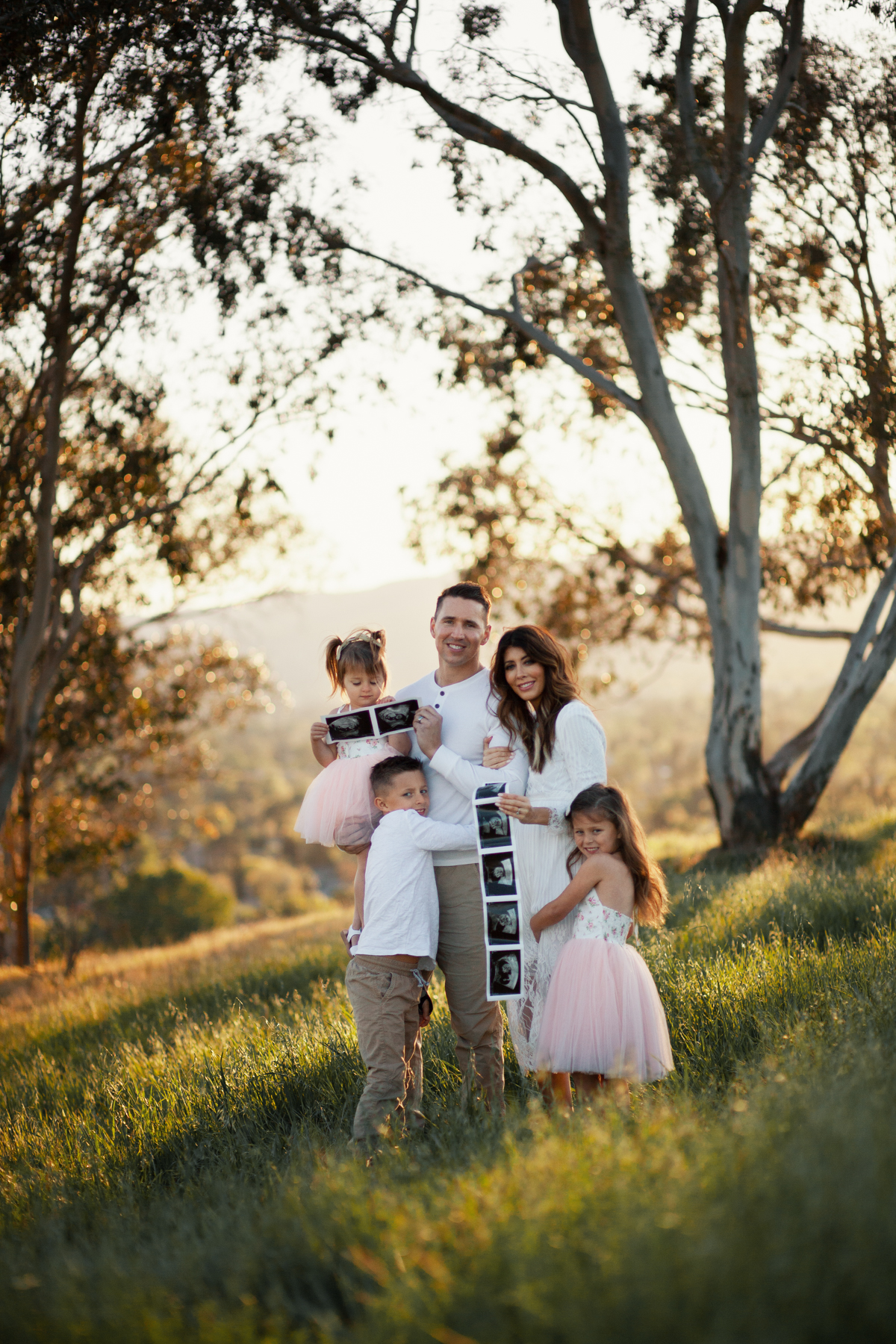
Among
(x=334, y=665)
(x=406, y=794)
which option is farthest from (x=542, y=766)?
(x=334, y=665)

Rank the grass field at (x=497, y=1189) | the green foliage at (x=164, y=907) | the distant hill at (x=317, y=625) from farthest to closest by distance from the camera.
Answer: the green foliage at (x=164, y=907) < the distant hill at (x=317, y=625) < the grass field at (x=497, y=1189)

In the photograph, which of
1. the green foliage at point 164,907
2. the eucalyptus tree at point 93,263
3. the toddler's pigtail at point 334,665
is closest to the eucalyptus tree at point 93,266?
the eucalyptus tree at point 93,263

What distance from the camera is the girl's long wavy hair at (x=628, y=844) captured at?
4.15 meters

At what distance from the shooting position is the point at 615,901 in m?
4.19

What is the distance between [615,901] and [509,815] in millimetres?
559

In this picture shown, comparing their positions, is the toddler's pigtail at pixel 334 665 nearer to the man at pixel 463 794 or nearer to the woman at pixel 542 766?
the man at pixel 463 794

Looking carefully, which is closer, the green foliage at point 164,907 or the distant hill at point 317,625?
the distant hill at point 317,625

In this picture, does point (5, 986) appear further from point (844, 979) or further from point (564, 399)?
point (844, 979)

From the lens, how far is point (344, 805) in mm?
4676

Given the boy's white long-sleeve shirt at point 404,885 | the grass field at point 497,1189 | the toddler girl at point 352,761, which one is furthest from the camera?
the toddler girl at point 352,761

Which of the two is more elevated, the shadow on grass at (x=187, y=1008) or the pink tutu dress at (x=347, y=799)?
the pink tutu dress at (x=347, y=799)

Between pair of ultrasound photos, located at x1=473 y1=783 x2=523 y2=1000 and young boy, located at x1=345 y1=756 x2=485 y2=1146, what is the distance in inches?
7.6

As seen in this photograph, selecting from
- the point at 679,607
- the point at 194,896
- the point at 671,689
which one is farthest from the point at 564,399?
the point at 671,689

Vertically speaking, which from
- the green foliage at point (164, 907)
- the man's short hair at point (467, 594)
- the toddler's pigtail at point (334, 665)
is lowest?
the green foliage at point (164, 907)
